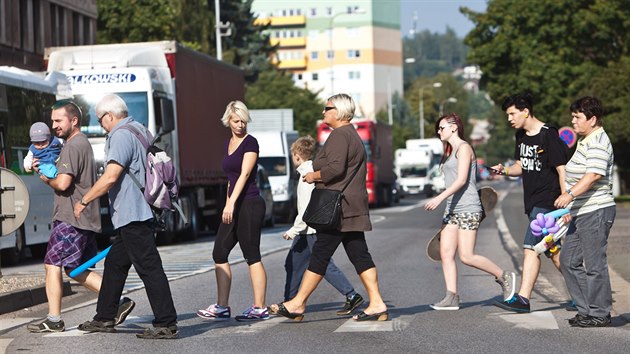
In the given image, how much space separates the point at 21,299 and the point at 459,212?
4.47m

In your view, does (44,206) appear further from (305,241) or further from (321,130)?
(321,130)

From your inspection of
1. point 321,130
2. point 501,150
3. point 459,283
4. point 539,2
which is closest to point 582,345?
point 459,283

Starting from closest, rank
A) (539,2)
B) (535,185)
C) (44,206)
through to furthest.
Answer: (535,185) < (44,206) < (539,2)

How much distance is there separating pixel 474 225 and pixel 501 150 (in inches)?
7108

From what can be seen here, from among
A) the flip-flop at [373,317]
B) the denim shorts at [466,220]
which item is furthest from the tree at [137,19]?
the flip-flop at [373,317]

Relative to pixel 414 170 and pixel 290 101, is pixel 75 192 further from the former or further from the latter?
pixel 290 101

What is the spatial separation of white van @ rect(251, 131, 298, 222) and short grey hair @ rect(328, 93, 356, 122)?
27.3 meters

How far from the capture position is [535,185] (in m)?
11.8

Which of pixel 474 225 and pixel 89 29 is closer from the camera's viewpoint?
pixel 474 225

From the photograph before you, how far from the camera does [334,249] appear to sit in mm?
11523

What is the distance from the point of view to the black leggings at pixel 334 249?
11.5m

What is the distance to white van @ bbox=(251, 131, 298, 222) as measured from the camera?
39.6 meters

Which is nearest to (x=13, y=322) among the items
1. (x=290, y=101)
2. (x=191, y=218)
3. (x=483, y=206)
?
(x=483, y=206)

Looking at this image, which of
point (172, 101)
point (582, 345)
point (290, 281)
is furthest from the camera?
point (172, 101)
